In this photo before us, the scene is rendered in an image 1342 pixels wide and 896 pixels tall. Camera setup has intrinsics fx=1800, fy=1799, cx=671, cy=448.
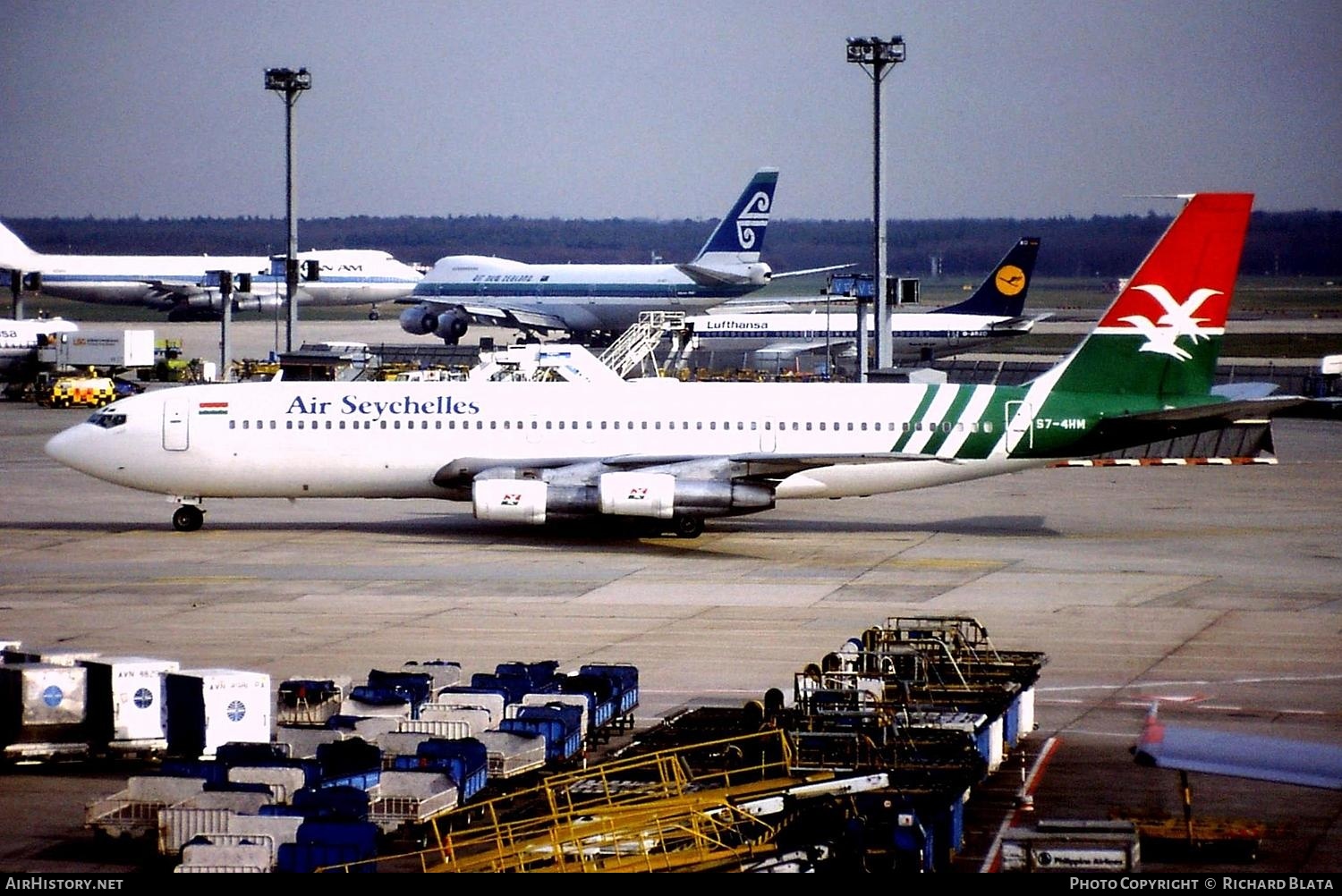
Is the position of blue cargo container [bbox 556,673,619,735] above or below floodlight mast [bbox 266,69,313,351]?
below

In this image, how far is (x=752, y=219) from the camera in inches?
4665

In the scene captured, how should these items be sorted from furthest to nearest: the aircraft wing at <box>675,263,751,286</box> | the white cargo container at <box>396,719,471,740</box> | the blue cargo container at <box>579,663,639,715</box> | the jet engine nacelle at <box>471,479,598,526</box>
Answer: the aircraft wing at <box>675,263,751,286</box> → the jet engine nacelle at <box>471,479,598,526</box> → the blue cargo container at <box>579,663,639,715</box> → the white cargo container at <box>396,719,471,740</box>

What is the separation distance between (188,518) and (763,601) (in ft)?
56.9

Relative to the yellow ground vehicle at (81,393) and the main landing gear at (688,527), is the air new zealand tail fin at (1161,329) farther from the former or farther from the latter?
the yellow ground vehicle at (81,393)

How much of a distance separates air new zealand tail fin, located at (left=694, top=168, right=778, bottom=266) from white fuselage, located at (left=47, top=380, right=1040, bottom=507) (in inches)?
2899

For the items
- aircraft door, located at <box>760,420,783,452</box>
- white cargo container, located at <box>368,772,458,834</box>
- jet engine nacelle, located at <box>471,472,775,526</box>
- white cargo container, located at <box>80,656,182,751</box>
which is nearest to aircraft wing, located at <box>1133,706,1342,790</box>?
white cargo container, located at <box>368,772,458,834</box>

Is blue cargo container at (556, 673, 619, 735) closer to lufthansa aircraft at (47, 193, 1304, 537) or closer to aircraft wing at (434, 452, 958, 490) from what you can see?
aircraft wing at (434, 452, 958, 490)

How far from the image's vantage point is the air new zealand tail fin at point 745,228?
387 feet

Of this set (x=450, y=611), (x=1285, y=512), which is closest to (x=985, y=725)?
(x=450, y=611)

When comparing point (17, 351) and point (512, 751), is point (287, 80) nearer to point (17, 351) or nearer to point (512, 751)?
point (17, 351)

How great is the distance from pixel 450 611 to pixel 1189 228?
21.1 meters

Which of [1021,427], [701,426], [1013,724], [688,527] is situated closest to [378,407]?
[701,426]

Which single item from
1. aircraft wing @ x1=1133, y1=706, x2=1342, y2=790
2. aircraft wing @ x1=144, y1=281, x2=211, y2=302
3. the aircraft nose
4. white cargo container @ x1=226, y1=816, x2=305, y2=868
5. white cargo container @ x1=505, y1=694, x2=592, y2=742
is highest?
aircraft wing @ x1=144, y1=281, x2=211, y2=302

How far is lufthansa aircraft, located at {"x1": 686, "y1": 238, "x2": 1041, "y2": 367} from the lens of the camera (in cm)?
10256
